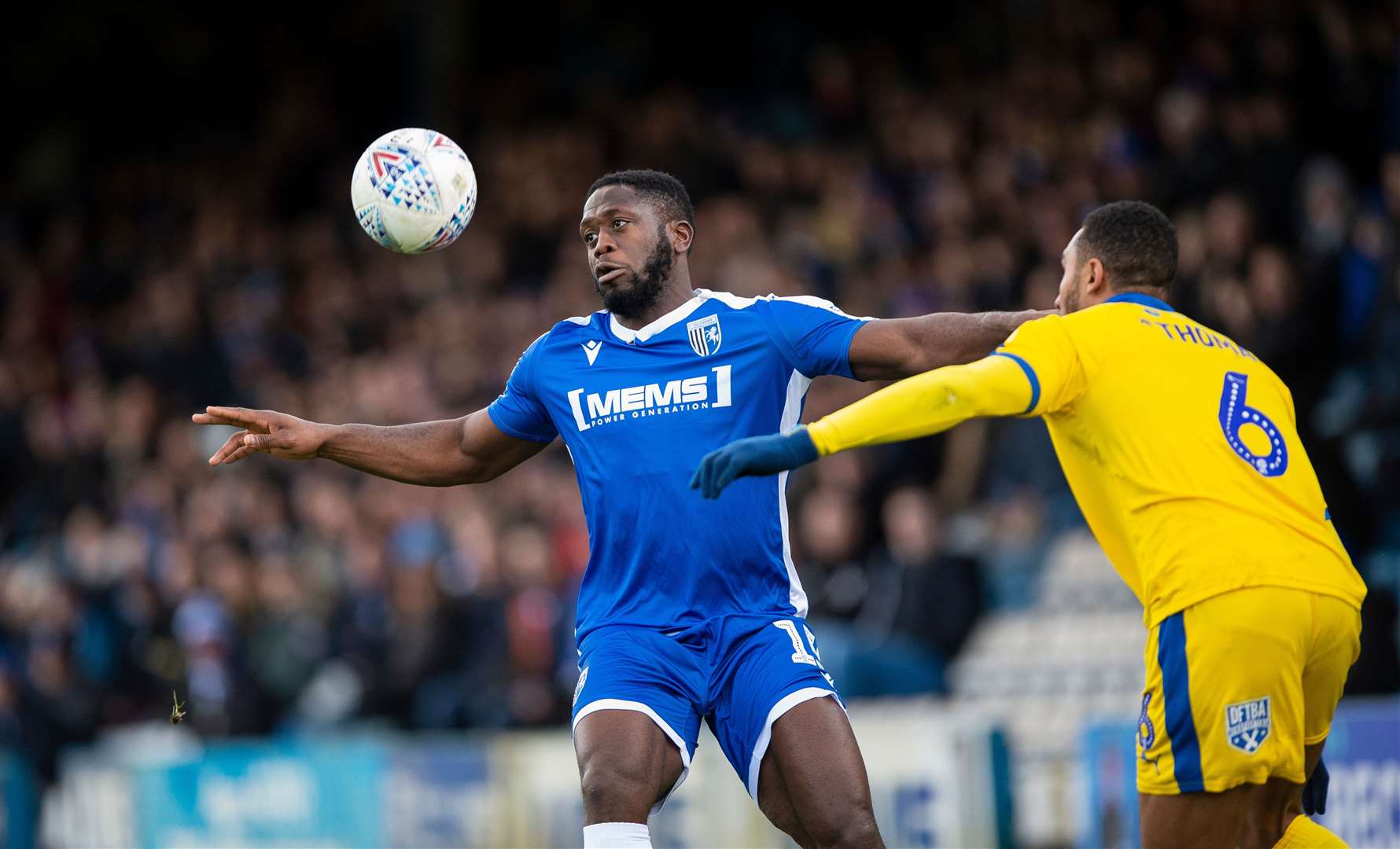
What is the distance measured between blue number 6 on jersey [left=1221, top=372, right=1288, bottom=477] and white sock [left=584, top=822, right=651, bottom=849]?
2203 millimetres

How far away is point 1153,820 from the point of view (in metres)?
5.56

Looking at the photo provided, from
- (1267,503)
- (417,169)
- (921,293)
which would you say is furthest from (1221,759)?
(921,293)

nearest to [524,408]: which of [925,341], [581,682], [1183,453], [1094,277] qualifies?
[581,682]

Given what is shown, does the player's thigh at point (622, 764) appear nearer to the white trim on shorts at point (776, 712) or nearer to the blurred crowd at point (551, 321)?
the white trim on shorts at point (776, 712)

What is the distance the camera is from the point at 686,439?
634cm

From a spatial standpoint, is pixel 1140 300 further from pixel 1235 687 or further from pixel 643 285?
pixel 643 285

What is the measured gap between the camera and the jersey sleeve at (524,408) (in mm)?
6746

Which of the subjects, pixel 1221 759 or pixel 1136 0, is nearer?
pixel 1221 759

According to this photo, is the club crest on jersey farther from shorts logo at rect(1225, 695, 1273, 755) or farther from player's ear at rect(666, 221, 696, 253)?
shorts logo at rect(1225, 695, 1273, 755)

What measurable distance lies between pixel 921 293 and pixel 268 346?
8.22 metres

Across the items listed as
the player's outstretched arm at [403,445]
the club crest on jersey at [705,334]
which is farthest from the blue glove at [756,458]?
the player's outstretched arm at [403,445]

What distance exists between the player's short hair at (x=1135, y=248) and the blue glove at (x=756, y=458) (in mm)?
1288

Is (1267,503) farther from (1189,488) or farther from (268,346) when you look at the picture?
(268,346)

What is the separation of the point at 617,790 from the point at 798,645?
0.83m
